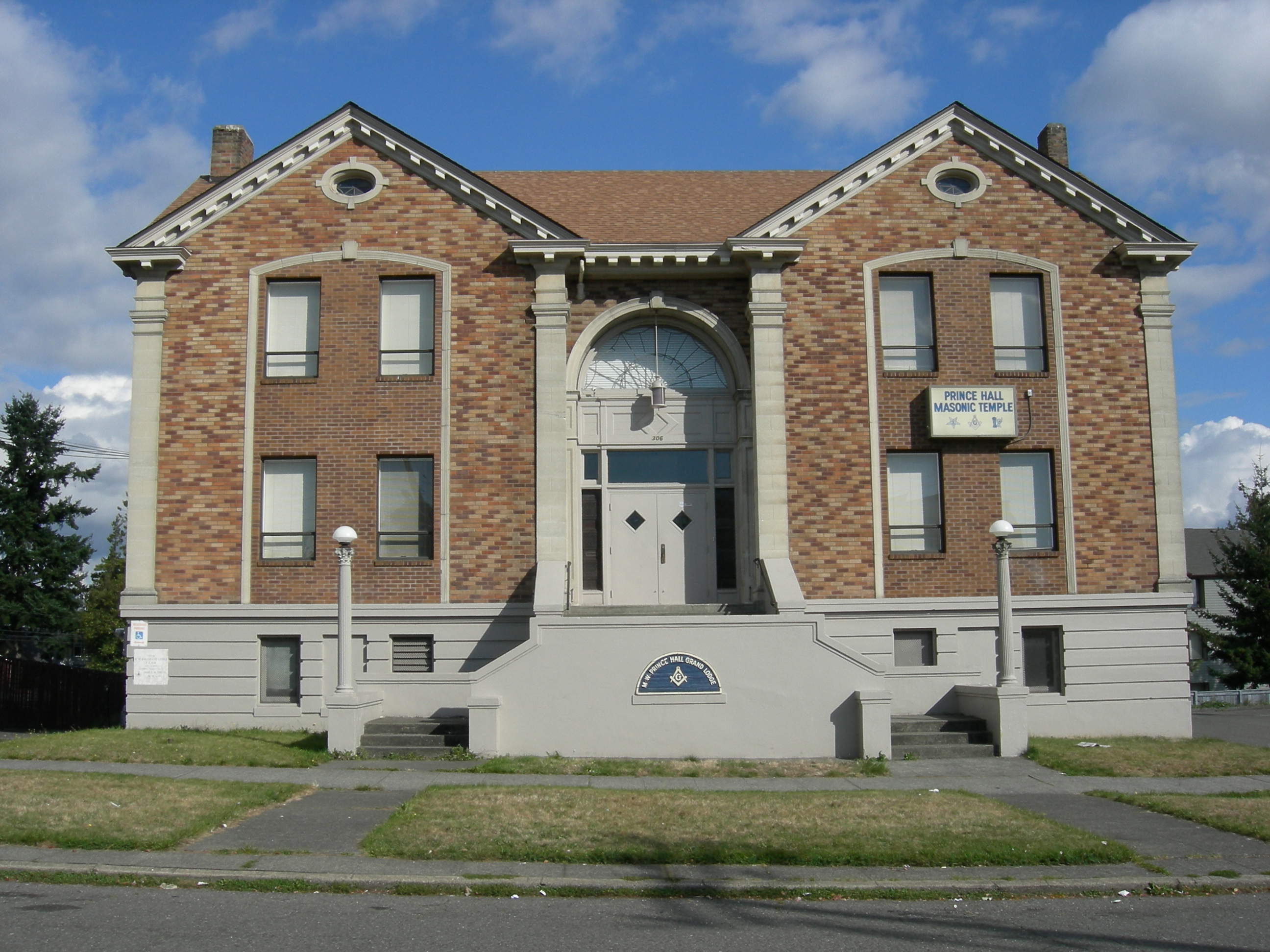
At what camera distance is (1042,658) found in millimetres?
18359

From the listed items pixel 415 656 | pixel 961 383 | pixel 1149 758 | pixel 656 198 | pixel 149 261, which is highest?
pixel 656 198

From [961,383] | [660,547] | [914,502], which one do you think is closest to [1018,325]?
[961,383]

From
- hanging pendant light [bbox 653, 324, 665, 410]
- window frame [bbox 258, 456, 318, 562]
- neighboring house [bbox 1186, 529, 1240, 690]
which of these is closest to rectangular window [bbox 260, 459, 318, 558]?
window frame [bbox 258, 456, 318, 562]

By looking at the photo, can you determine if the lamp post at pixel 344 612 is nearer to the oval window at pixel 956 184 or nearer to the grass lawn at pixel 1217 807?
the grass lawn at pixel 1217 807

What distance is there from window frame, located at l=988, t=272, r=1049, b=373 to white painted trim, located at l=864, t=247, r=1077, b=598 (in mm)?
138

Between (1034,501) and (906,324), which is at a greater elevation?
(906,324)

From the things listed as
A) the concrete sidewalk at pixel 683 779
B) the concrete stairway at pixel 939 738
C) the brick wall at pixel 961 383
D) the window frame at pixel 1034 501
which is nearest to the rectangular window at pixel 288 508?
the concrete sidewalk at pixel 683 779

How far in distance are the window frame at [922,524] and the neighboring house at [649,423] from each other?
8 centimetres

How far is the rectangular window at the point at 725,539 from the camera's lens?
1897cm

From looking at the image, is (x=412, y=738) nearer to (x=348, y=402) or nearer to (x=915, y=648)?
(x=348, y=402)

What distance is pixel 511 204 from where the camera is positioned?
1844cm

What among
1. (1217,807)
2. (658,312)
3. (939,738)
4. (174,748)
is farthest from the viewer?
(658,312)

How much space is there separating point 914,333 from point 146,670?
1389 cm

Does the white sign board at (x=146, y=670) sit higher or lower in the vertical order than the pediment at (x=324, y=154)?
lower
